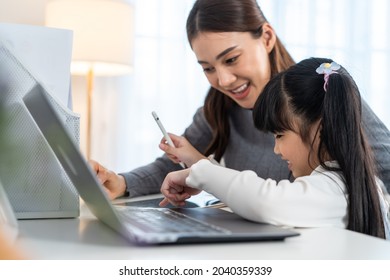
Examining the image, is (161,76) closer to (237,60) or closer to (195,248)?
(237,60)

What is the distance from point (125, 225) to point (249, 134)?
1010 mm

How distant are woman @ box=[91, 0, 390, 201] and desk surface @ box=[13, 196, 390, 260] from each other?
602 millimetres

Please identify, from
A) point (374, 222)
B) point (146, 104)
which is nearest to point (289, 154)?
point (374, 222)

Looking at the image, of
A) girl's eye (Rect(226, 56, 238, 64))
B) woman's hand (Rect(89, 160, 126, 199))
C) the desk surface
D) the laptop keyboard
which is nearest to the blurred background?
girl's eye (Rect(226, 56, 238, 64))

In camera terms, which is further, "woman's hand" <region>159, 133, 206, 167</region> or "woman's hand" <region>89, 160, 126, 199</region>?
"woman's hand" <region>159, 133, 206, 167</region>

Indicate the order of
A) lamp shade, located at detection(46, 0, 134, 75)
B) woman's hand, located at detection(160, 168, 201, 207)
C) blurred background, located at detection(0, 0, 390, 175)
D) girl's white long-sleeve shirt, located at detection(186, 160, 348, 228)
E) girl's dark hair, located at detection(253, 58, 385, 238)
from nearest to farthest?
girl's white long-sleeve shirt, located at detection(186, 160, 348, 228) < girl's dark hair, located at detection(253, 58, 385, 238) < woman's hand, located at detection(160, 168, 201, 207) < lamp shade, located at detection(46, 0, 134, 75) < blurred background, located at detection(0, 0, 390, 175)

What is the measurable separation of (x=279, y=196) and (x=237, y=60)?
0.74m

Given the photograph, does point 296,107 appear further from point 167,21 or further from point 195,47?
point 167,21

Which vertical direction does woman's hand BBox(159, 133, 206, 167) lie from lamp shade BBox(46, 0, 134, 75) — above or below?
below

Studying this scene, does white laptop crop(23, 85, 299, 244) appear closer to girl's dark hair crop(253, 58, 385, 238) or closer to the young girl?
the young girl

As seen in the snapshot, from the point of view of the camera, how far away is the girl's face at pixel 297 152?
0.88m

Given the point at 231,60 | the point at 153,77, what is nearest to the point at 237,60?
the point at 231,60

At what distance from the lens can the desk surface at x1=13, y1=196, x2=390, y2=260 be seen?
456 mm

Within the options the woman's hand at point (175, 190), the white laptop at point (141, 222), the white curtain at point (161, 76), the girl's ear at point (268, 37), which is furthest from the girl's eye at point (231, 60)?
the white curtain at point (161, 76)
